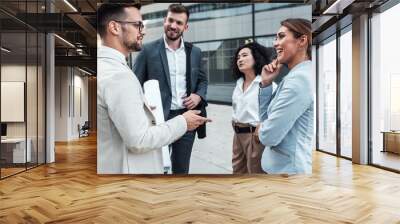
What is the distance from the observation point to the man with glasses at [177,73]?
6.59m

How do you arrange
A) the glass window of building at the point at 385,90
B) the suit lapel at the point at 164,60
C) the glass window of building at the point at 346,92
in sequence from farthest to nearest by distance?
the glass window of building at the point at 346,92 → the glass window of building at the point at 385,90 → the suit lapel at the point at 164,60

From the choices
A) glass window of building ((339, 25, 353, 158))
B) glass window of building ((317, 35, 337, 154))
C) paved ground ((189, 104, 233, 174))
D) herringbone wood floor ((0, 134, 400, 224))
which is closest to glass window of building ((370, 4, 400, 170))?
herringbone wood floor ((0, 134, 400, 224))

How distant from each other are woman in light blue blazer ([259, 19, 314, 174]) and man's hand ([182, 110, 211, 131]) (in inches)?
39.5

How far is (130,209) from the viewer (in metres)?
4.66

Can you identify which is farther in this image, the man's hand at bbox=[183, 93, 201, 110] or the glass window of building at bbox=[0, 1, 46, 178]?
the glass window of building at bbox=[0, 1, 46, 178]

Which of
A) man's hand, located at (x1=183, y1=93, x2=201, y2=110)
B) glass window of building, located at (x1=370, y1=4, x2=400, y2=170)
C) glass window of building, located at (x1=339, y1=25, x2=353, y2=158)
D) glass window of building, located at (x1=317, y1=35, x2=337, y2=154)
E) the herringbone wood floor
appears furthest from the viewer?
glass window of building, located at (x1=317, y1=35, x2=337, y2=154)

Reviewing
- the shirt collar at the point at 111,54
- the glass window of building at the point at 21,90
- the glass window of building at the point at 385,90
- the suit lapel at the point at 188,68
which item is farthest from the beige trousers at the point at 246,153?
the glass window of building at the point at 21,90

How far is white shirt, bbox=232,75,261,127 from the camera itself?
22.0ft

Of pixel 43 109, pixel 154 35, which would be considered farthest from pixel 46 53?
pixel 154 35

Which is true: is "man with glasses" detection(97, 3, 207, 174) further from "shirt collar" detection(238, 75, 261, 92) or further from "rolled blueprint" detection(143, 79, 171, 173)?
"shirt collar" detection(238, 75, 261, 92)

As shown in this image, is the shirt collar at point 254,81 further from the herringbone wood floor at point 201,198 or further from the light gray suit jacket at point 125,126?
the herringbone wood floor at point 201,198

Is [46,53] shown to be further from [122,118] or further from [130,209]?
[130,209]

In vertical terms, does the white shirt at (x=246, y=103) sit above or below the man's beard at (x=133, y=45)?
below

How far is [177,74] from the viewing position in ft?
21.6
